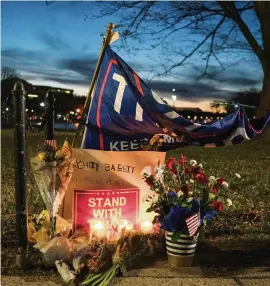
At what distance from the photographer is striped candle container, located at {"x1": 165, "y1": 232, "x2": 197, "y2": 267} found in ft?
14.6

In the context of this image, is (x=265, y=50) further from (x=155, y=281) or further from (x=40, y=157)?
(x=155, y=281)

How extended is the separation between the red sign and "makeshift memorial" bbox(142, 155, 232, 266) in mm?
313

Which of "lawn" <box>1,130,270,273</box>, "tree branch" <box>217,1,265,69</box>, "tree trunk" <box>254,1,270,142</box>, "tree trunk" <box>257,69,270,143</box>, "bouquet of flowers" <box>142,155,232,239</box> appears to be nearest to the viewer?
"bouquet of flowers" <box>142,155,232,239</box>

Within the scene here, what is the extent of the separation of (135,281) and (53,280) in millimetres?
724

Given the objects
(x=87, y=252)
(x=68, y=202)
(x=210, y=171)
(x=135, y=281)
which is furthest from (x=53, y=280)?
(x=210, y=171)

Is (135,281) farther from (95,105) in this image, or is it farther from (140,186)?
(95,105)

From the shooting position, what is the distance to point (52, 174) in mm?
4648

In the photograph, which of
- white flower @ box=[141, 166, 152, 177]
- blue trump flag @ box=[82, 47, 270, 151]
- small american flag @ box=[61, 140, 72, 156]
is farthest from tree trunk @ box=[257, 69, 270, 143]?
small american flag @ box=[61, 140, 72, 156]

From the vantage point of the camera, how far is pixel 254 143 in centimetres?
1878

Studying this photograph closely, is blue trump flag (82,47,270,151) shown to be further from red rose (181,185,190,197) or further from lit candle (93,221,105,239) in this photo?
lit candle (93,221,105,239)

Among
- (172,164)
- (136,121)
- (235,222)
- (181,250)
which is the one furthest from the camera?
(235,222)

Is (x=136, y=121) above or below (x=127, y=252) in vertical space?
above

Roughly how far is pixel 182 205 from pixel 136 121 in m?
1.18

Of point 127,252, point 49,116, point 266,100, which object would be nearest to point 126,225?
point 127,252
